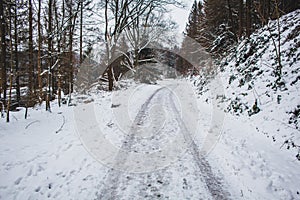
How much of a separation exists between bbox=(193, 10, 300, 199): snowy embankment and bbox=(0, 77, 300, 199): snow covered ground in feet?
0.08

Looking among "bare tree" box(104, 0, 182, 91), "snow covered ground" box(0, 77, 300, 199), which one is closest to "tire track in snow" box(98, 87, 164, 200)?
"snow covered ground" box(0, 77, 300, 199)

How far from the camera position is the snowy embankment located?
3.59 metres

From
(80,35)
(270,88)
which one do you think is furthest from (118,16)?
(270,88)

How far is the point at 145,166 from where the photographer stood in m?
4.30

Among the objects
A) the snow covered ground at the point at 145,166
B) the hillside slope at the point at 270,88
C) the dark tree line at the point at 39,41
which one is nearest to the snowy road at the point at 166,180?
the snow covered ground at the point at 145,166

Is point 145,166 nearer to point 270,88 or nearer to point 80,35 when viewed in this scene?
point 270,88

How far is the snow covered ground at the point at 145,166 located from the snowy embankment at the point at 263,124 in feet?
0.08

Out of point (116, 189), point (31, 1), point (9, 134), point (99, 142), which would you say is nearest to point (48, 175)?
point (116, 189)

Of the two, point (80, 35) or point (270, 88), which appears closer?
point (270, 88)

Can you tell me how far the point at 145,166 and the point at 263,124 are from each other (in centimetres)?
422

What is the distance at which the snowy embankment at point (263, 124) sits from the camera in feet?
11.8

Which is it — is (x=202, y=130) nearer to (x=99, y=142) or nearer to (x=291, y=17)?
(x=99, y=142)

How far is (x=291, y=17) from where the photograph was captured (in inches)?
382

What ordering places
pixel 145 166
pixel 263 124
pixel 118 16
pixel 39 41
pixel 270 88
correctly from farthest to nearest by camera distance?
1. pixel 118 16
2. pixel 39 41
3. pixel 270 88
4. pixel 263 124
5. pixel 145 166
